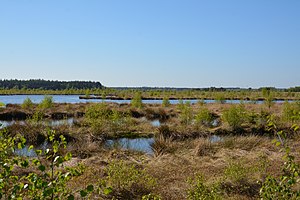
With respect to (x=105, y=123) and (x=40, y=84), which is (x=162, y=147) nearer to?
(x=105, y=123)

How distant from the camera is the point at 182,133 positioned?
57.8 ft

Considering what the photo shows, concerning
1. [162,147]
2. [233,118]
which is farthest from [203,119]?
[162,147]

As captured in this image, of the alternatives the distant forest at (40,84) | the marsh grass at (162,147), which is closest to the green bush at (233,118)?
the marsh grass at (162,147)

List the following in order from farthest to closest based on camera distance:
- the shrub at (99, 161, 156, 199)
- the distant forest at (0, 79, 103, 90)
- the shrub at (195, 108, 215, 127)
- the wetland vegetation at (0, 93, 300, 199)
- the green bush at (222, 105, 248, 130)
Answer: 1. the distant forest at (0, 79, 103, 90)
2. the shrub at (195, 108, 215, 127)
3. the green bush at (222, 105, 248, 130)
4. the shrub at (99, 161, 156, 199)
5. the wetland vegetation at (0, 93, 300, 199)

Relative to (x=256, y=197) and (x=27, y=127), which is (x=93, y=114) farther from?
(x=256, y=197)

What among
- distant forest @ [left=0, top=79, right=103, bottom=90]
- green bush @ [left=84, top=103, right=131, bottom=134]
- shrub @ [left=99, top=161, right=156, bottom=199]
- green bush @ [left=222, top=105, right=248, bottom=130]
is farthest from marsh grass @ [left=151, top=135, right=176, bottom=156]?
distant forest @ [left=0, top=79, right=103, bottom=90]

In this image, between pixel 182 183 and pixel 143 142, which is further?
pixel 143 142

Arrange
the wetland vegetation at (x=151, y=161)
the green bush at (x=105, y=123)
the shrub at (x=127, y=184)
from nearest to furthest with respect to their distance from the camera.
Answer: the wetland vegetation at (x=151, y=161)
the shrub at (x=127, y=184)
the green bush at (x=105, y=123)

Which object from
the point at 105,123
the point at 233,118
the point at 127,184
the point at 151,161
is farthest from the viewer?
the point at 233,118

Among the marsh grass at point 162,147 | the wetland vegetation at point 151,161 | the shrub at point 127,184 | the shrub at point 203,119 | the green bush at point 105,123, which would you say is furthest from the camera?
the shrub at point 203,119

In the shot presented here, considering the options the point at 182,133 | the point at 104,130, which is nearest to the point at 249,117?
the point at 182,133

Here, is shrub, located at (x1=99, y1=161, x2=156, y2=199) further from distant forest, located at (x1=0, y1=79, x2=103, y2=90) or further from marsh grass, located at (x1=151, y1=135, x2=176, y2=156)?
distant forest, located at (x1=0, y1=79, x2=103, y2=90)

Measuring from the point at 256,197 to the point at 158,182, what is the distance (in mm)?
2318

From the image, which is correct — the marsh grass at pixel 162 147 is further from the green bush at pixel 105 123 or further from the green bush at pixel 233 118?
the green bush at pixel 233 118
